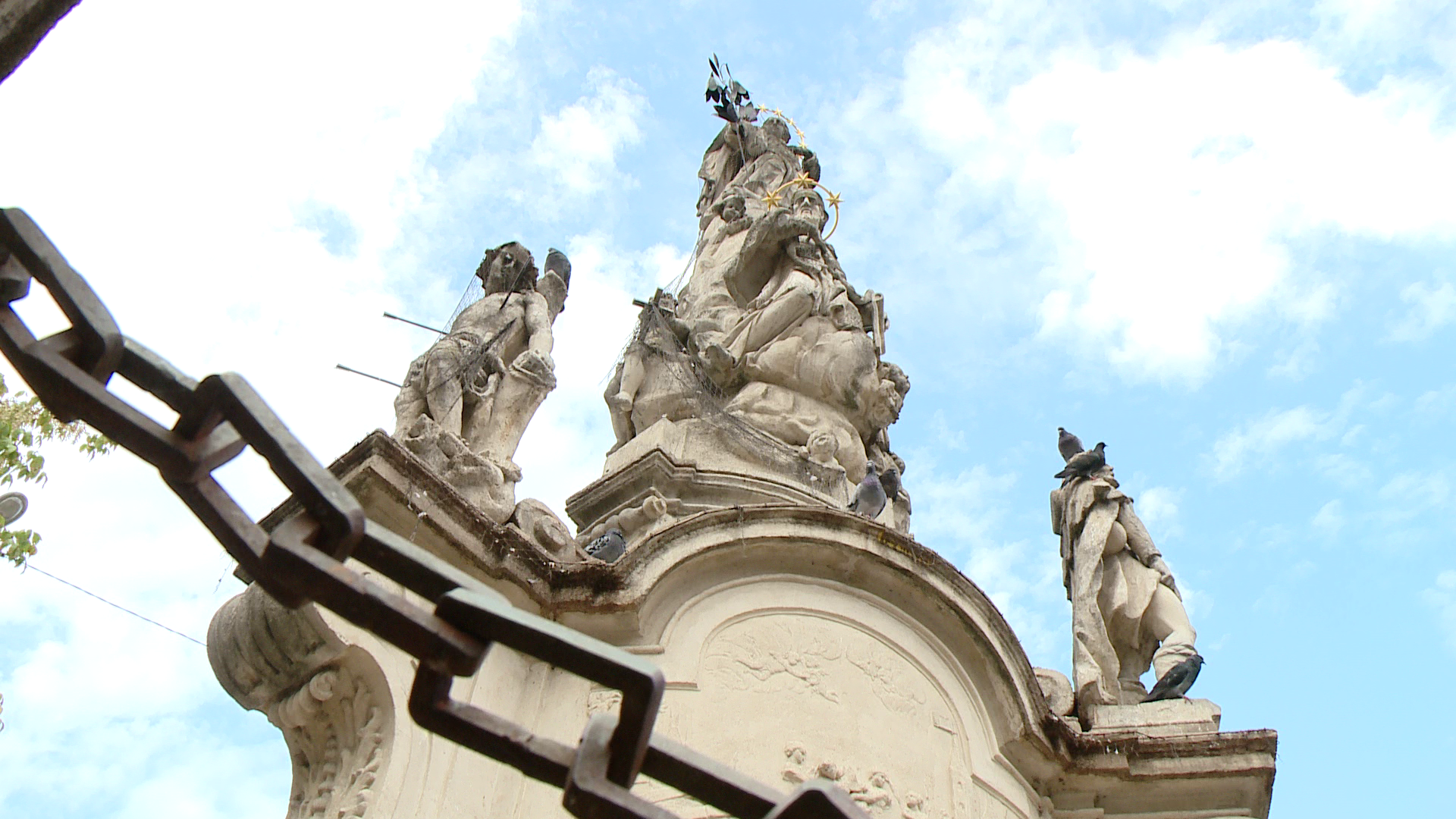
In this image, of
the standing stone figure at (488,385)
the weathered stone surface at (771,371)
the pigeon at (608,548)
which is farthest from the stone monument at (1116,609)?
the standing stone figure at (488,385)

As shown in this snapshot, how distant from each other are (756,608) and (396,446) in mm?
1981

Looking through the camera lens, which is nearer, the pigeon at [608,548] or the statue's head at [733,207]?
the pigeon at [608,548]

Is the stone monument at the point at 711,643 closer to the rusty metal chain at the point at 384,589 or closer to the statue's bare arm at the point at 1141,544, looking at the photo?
the statue's bare arm at the point at 1141,544

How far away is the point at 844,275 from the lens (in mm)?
11852

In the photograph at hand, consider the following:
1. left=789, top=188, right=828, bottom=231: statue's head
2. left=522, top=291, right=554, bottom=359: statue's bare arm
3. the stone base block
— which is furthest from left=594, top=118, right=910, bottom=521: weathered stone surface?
the stone base block

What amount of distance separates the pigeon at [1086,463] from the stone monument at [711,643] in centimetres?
14

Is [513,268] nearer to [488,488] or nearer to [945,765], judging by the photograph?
[488,488]

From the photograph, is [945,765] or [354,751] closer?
[354,751]

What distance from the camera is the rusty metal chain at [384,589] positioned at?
1.90 metres

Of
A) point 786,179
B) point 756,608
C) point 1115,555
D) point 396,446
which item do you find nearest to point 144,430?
point 396,446

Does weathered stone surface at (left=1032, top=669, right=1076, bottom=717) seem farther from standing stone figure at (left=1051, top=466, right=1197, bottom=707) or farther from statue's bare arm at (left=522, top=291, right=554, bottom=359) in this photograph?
statue's bare arm at (left=522, top=291, right=554, bottom=359)

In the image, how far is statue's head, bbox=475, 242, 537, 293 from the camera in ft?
29.9

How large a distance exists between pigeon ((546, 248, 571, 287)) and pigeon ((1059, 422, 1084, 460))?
149 inches

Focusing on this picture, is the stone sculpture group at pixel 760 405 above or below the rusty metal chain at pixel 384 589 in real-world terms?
above
